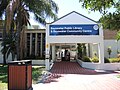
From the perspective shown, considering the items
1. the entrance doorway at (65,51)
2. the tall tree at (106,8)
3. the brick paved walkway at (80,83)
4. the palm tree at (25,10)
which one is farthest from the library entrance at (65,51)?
the tall tree at (106,8)

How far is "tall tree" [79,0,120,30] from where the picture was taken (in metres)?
7.27

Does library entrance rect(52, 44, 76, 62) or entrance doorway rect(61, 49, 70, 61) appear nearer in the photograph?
entrance doorway rect(61, 49, 70, 61)

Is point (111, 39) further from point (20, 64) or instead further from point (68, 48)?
point (20, 64)

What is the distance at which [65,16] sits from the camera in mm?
24859

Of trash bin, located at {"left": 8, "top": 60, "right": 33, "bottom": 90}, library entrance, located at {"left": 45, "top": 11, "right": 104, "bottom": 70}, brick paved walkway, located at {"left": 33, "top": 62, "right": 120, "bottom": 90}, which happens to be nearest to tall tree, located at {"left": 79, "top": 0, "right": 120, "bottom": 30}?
trash bin, located at {"left": 8, "top": 60, "right": 33, "bottom": 90}

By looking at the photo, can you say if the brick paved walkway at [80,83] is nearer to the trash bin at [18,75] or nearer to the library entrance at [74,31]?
the trash bin at [18,75]

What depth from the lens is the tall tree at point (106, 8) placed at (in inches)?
286

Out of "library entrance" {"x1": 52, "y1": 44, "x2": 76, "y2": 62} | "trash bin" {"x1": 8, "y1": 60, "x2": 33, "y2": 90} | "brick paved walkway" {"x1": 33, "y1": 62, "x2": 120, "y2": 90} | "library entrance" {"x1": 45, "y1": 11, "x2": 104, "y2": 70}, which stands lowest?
"brick paved walkway" {"x1": 33, "y1": 62, "x2": 120, "y2": 90}

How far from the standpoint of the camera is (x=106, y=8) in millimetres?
7543

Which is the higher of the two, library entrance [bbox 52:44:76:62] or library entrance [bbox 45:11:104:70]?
library entrance [bbox 45:11:104:70]

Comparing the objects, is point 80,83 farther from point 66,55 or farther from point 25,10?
point 66,55

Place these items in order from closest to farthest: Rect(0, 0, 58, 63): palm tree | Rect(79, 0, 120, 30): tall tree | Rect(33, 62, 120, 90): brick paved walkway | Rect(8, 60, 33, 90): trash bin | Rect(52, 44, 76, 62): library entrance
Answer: Rect(79, 0, 120, 30): tall tree
Rect(8, 60, 33, 90): trash bin
Rect(33, 62, 120, 90): brick paved walkway
Rect(0, 0, 58, 63): palm tree
Rect(52, 44, 76, 62): library entrance

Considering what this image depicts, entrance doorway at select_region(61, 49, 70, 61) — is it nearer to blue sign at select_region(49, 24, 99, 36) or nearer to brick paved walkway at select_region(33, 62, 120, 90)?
blue sign at select_region(49, 24, 99, 36)

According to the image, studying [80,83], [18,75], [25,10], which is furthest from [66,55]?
[18,75]
